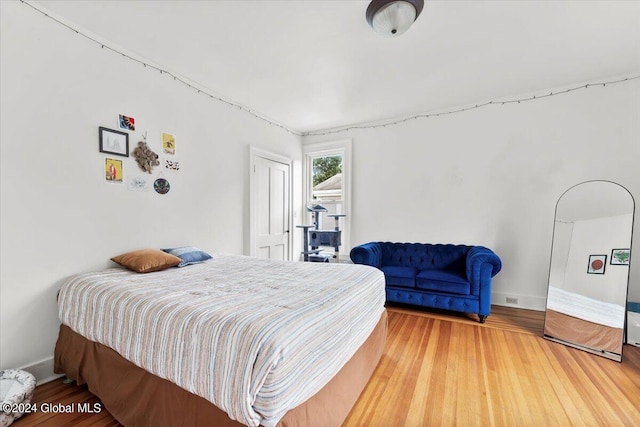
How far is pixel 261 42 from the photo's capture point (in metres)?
2.31

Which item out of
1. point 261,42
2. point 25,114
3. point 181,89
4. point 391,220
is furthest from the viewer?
point 391,220

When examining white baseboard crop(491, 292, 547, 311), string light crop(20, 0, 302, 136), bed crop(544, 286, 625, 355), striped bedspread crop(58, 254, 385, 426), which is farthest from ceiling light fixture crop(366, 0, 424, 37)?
white baseboard crop(491, 292, 547, 311)

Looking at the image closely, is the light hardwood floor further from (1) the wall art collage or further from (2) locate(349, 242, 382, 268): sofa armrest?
(1) the wall art collage

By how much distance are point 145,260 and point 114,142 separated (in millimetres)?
1066

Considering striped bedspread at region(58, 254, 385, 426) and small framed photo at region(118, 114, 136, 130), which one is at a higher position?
small framed photo at region(118, 114, 136, 130)

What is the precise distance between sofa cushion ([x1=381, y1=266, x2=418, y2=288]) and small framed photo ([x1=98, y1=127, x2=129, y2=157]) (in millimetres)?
3097

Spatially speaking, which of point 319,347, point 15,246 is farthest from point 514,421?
point 15,246

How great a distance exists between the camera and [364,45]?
2340mm

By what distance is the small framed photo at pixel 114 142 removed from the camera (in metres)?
2.26

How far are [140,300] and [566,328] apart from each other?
353 centimetres

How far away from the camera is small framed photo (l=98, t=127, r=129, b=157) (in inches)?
89.1

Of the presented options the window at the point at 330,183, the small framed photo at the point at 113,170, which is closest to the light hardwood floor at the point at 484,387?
the small framed photo at the point at 113,170

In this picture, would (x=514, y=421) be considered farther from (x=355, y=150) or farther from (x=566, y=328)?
(x=355, y=150)

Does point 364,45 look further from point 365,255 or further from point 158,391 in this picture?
point 158,391
